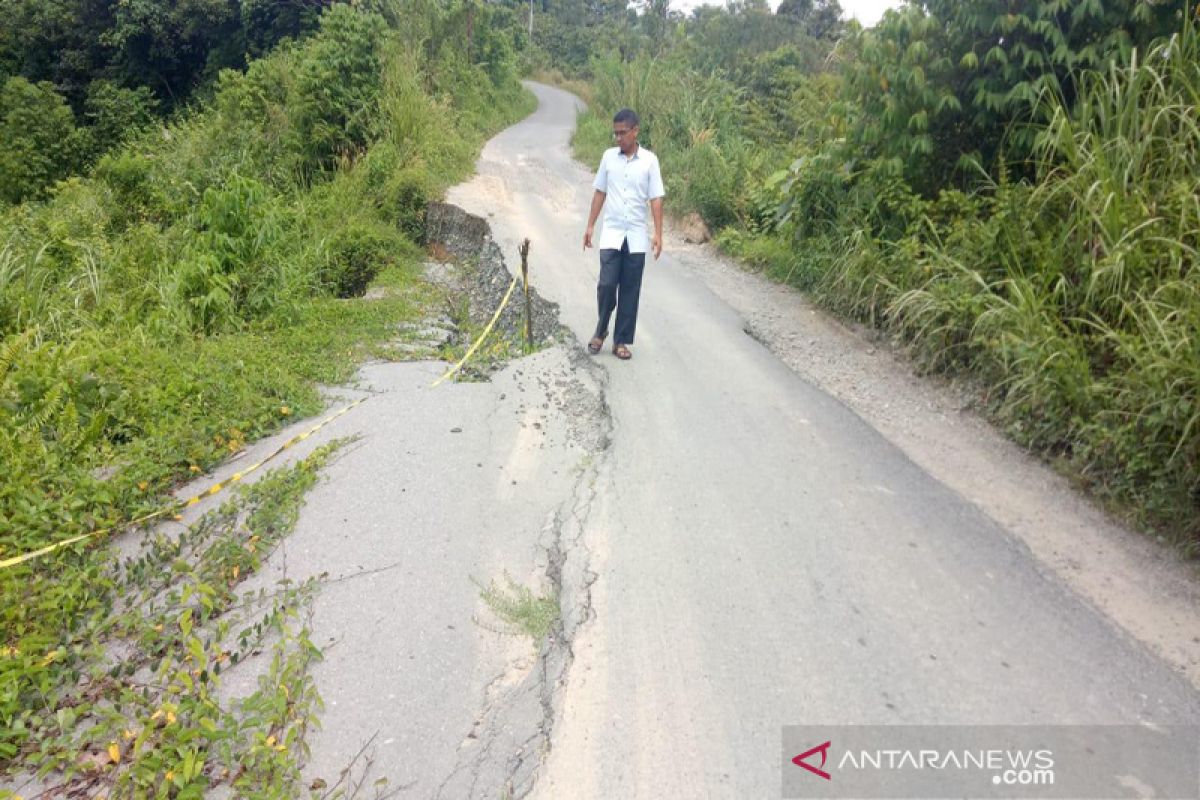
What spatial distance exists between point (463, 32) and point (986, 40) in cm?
1781

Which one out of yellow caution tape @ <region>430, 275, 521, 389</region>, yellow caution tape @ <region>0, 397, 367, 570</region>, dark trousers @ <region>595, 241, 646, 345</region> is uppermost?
dark trousers @ <region>595, 241, 646, 345</region>

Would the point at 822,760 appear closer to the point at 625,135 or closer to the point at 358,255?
the point at 625,135

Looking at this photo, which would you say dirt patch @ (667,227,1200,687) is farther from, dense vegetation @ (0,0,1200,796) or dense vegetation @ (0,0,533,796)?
dense vegetation @ (0,0,533,796)

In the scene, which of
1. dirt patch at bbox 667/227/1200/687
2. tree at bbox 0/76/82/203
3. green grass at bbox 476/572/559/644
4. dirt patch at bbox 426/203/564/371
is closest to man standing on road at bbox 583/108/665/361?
dirt patch at bbox 426/203/564/371

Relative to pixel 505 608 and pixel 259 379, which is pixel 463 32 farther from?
pixel 505 608

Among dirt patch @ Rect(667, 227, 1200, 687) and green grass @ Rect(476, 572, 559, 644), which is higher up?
dirt patch @ Rect(667, 227, 1200, 687)

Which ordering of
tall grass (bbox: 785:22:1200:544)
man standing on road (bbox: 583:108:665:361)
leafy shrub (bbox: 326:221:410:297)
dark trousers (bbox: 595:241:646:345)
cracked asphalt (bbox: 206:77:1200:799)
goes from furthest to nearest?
leafy shrub (bbox: 326:221:410:297) → dark trousers (bbox: 595:241:646:345) → man standing on road (bbox: 583:108:665:361) → tall grass (bbox: 785:22:1200:544) → cracked asphalt (bbox: 206:77:1200:799)

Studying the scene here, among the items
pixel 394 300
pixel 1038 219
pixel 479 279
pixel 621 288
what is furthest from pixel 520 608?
pixel 479 279

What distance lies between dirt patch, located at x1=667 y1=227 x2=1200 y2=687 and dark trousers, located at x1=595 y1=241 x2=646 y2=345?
134cm

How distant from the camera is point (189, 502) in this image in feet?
13.0

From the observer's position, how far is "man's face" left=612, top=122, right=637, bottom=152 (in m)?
5.33

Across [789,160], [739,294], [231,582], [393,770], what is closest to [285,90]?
[789,160]

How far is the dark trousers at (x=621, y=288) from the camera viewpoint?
5.70 metres

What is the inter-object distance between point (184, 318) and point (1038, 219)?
21.7ft
